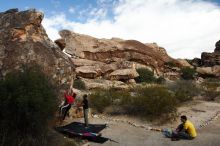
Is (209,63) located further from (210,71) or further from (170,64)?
(170,64)

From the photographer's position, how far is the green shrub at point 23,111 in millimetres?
12367

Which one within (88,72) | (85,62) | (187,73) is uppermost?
(85,62)

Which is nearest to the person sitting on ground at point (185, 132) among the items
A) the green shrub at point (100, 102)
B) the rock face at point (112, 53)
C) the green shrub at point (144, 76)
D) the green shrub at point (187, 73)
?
the green shrub at point (100, 102)

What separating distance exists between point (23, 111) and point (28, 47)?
4.95m

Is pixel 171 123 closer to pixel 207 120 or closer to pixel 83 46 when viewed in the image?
pixel 207 120

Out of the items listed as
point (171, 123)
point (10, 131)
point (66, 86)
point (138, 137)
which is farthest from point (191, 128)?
point (10, 131)

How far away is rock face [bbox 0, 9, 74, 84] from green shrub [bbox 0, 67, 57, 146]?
9.76 feet

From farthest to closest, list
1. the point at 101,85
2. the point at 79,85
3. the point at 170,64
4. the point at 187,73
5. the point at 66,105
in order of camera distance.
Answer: the point at 170,64
the point at 187,73
the point at 101,85
the point at 79,85
the point at 66,105

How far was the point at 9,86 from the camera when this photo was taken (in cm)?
1277

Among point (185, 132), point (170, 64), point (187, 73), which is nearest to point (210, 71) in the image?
point (187, 73)

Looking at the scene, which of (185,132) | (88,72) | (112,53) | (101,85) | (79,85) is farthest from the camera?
(112,53)

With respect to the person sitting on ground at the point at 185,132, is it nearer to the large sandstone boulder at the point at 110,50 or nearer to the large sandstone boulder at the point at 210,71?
the large sandstone boulder at the point at 110,50

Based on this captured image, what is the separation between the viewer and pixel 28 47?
657 inches

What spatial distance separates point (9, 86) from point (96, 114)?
28.2ft
